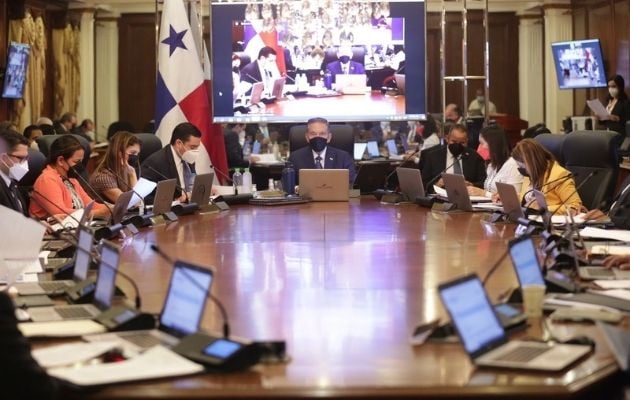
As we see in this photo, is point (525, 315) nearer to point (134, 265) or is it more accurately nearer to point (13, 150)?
point (134, 265)

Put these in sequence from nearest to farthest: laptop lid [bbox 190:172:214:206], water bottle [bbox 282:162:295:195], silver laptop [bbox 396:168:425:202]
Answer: laptop lid [bbox 190:172:214:206] < silver laptop [bbox 396:168:425:202] < water bottle [bbox 282:162:295:195]

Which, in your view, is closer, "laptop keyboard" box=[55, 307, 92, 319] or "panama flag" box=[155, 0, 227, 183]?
"laptop keyboard" box=[55, 307, 92, 319]

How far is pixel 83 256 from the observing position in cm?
369

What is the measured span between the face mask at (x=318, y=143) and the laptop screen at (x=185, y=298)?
5.08 metres

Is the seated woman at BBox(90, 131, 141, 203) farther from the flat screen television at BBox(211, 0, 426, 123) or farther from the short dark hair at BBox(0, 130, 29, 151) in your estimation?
the flat screen television at BBox(211, 0, 426, 123)

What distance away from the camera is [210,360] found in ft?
8.29

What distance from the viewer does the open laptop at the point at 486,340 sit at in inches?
99.7

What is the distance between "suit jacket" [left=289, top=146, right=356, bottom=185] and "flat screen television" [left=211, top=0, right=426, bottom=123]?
1.56m

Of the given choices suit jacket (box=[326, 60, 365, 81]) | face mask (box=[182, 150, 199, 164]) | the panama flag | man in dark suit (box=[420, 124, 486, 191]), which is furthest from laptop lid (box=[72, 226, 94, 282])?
suit jacket (box=[326, 60, 365, 81])

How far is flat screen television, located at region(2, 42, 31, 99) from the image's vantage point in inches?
505

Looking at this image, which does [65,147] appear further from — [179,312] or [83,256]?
[179,312]

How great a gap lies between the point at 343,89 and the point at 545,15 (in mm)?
6745

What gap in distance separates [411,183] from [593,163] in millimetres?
1143

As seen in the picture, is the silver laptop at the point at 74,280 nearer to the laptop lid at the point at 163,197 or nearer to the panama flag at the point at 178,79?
the laptop lid at the point at 163,197
